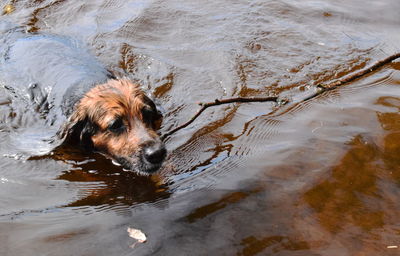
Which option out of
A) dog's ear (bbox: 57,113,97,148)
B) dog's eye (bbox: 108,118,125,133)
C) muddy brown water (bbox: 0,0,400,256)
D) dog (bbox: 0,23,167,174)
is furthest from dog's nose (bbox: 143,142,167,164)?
dog's ear (bbox: 57,113,97,148)

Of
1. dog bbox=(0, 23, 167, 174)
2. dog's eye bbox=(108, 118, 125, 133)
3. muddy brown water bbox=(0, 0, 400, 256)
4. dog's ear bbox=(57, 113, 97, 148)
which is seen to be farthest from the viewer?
dog's ear bbox=(57, 113, 97, 148)

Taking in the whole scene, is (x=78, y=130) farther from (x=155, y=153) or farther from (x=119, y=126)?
(x=155, y=153)

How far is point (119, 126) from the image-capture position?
18.8ft

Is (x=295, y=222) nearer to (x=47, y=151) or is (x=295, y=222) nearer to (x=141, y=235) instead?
(x=141, y=235)

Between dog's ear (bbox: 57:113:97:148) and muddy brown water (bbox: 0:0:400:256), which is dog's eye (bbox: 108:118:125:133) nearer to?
dog's ear (bbox: 57:113:97:148)

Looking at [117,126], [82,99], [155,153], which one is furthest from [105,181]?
[82,99]

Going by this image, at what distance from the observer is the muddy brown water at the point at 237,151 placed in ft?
13.0

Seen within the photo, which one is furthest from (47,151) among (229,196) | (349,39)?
(349,39)

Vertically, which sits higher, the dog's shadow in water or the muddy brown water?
the muddy brown water

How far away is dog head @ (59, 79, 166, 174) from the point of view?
208 inches

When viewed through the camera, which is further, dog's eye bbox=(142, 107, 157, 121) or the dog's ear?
the dog's ear

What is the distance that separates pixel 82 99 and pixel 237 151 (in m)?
2.20

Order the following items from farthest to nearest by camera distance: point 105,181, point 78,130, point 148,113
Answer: point 78,130
point 148,113
point 105,181

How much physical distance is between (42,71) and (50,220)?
Answer: 3449mm
